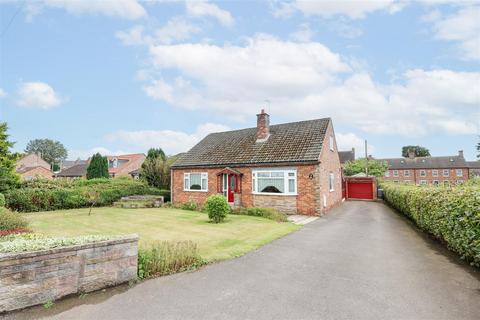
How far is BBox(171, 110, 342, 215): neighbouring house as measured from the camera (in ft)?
53.5

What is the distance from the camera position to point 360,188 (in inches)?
1206

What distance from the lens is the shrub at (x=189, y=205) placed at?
19656 mm

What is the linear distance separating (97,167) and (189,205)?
2203 centimetres

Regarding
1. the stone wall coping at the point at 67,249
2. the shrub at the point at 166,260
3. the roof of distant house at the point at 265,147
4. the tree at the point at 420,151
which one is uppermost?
the tree at the point at 420,151

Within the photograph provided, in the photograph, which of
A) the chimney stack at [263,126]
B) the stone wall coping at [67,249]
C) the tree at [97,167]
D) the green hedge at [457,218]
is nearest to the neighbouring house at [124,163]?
the tree at [97,167]

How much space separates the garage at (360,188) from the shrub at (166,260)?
28.4 meters

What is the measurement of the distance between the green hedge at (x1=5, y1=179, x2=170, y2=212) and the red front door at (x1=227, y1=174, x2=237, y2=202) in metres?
8.36

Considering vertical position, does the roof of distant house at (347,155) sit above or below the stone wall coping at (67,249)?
above

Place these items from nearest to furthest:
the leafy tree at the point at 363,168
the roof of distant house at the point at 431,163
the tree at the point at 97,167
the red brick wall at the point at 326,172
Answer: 1. the red brick wall at the point at 326,172
2. the tree at the point at 97,167
3. the leafy tree at the point at 363,168
4. the roof of distant house at the point at 431,163

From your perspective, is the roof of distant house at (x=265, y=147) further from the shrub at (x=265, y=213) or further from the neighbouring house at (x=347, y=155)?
the neighbouring house at (x=347, y=155)

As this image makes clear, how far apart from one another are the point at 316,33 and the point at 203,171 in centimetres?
1305

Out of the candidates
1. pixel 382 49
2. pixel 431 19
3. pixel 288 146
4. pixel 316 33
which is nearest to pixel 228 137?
pixel 288 146

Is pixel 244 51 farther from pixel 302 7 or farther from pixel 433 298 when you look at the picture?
pixel 433 298

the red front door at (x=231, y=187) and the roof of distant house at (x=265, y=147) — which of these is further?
the red front door at (x=231, y=187)
